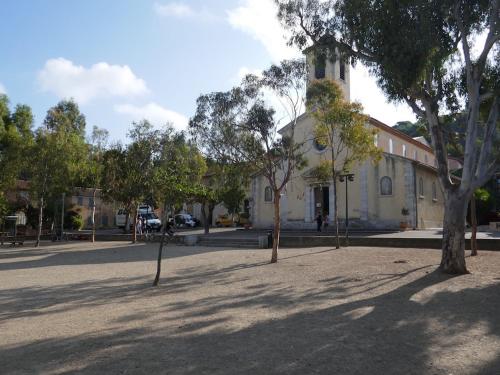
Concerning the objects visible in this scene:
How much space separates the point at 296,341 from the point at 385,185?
91.6 feet

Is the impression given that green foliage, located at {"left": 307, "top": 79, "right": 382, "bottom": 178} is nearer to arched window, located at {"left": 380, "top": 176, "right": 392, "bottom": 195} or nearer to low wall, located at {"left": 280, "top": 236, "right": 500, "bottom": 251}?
low wall, located at {"left": 280, "top": 236, "right": 500, "bottom": 251}

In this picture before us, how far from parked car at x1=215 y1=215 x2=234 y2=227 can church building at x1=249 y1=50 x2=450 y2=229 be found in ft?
28.8

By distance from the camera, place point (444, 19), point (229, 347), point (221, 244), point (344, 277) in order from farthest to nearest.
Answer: point (221, 244), point (344, 277), point (444, 19), point (229, 347)

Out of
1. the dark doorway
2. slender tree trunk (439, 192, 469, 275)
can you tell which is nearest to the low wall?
slender tree trunk (439, 192, 469, 275)

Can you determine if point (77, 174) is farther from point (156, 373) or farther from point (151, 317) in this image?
point (156, 373)

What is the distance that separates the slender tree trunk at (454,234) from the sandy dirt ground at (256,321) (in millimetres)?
453

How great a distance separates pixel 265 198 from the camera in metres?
38.5

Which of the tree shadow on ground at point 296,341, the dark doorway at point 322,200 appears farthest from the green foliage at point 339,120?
the dark doorway at point 322,200

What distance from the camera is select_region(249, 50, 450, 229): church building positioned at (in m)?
31.3

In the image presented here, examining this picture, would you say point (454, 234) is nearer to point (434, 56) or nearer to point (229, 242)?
point (434, 56)

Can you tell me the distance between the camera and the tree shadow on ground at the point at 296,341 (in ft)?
17.0

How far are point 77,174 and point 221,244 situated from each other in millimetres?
9788

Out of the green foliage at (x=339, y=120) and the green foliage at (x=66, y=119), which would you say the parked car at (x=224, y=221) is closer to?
the green foliage at (x=66, y=119)

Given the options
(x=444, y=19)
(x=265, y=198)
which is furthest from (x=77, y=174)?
(x=444, y=19)
